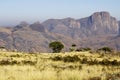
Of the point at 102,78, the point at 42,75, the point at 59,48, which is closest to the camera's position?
the point at 102,78

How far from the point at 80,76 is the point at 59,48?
343 feet

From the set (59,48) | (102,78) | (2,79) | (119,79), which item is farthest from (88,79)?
(59,48)

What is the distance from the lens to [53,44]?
413 ft

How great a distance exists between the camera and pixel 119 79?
1750cm

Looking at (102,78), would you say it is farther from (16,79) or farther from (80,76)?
(16,79)

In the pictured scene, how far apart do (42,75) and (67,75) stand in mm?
1558

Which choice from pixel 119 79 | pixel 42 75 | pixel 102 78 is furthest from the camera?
pixel 42 75

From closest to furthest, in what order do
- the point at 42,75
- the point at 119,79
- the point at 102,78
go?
the point at 119,79, the point at 102,78, the point at 42,75

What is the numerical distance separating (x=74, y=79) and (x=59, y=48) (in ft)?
345

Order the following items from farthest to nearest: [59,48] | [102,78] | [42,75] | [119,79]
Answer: [59,48] < [42,75] < [102,78] < [119,79]

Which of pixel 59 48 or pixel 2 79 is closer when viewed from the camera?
pixel 2 79

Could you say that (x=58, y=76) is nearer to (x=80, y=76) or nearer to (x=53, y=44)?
(x=80, y=76)

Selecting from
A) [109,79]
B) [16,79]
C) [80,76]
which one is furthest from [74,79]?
[16,79]

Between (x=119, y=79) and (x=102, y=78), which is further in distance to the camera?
(x=102, y=78)
